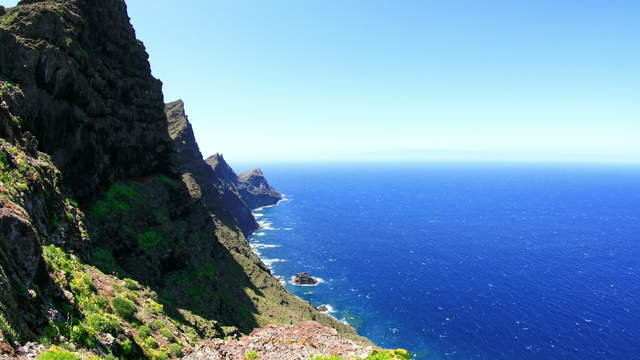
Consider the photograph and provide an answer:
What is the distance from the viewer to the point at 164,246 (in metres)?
61.8

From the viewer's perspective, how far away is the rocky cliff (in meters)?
21.2

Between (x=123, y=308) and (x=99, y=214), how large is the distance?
28632 mm

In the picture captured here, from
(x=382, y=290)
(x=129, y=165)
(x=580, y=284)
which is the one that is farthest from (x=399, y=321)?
(x=129, y=165)

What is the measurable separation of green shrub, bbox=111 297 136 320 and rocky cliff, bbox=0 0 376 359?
0.38 ft

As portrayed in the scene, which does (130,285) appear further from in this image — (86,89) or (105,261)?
(86,89)

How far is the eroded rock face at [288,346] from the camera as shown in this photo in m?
21.9

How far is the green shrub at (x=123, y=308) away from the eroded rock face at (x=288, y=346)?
7848mm

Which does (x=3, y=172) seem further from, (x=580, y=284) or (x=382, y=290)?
(x=580, y=284)

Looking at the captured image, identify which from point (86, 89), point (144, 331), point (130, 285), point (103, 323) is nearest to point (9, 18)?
point (86, 89)

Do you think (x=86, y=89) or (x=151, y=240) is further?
(x=151, y=240)

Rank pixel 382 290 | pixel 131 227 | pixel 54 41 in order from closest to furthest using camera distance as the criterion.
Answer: pixel 54 41, pixel 131 227, pixel 382 290

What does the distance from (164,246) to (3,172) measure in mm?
36512

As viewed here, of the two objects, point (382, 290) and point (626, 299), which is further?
point (382, 290)

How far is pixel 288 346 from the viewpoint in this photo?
23.2m
